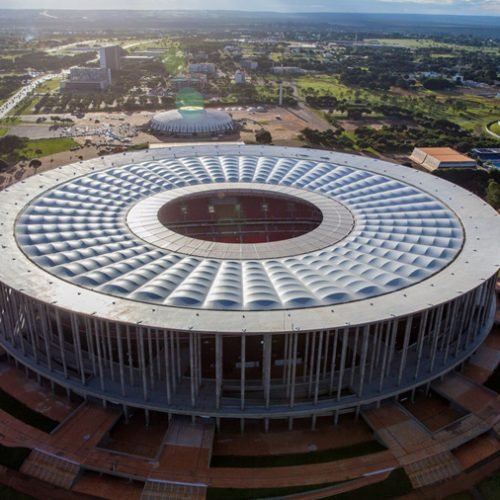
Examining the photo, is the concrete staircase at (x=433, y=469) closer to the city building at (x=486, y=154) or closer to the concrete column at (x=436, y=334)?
the concrete column at (x=436, y=334)

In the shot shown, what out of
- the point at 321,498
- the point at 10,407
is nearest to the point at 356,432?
the point at 321,498

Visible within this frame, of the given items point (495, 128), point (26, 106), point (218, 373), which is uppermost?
point (218, 373)

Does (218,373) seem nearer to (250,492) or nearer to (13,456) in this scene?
(250,492)

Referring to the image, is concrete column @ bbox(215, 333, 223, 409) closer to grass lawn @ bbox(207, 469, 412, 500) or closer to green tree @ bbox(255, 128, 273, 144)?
grass lawn @ bbox(207, 469, 412, 500)

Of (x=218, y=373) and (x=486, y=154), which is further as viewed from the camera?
(x=486, y=154)

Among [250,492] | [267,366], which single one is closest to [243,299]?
[267,366]

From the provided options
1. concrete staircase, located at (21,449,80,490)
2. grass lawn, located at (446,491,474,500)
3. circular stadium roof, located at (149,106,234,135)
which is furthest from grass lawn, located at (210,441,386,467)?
circular stadium roof, located at (149,106,234,135)

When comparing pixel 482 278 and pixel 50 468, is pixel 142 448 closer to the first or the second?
pixel 50 468
